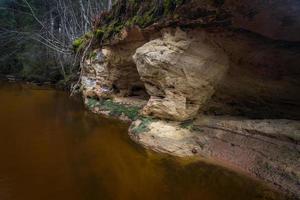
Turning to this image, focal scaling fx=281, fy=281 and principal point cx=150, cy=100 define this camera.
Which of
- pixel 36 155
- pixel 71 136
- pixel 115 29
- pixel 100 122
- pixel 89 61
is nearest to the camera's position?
pixel 36 155

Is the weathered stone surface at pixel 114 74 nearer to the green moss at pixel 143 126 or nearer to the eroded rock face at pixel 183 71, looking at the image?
the eroded rock face at pixel 183 71

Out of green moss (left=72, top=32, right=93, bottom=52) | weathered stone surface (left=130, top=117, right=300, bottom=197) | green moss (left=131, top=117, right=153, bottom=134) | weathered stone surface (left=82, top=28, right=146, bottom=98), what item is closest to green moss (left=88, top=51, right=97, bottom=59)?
weathered stone surface (left=82, top=28, right=146, bottom=98)

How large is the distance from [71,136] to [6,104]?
464 centimetres

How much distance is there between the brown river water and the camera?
325 centimetres

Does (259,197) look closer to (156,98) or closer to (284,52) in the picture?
(284,52)

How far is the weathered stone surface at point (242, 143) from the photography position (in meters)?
3.56

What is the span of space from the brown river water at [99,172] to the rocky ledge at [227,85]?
0.33 metres

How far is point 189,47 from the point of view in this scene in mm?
5105

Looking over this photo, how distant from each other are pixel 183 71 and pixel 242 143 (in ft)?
5.63

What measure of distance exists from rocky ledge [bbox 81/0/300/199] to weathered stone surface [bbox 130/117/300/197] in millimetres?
12

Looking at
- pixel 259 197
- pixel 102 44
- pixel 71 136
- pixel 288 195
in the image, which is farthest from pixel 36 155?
pixel 102 44

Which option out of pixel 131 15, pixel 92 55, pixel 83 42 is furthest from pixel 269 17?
pixel 83 42

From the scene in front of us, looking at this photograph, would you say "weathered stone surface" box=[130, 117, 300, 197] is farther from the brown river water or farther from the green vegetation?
the green vegetation

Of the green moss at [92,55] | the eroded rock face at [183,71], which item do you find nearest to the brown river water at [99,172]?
the eroded rock face at [183,71]
